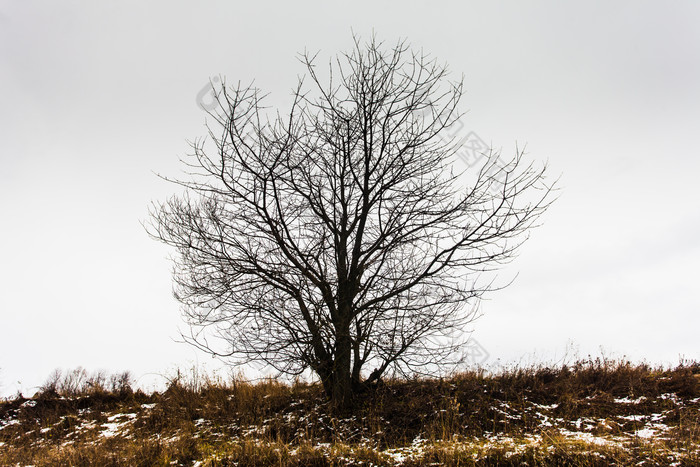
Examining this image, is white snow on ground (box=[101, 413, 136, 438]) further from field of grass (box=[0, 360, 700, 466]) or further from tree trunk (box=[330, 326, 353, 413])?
tree trunk (box=[330, 326, 353, 413])

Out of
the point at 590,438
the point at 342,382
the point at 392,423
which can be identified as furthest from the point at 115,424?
the point at 590,438

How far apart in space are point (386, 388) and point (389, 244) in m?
2.77

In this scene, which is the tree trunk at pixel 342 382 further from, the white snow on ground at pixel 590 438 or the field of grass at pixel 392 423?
the white snow on ground at pixel 590 438

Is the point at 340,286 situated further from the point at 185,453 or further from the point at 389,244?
the point at 185,453

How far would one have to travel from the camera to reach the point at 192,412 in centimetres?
827

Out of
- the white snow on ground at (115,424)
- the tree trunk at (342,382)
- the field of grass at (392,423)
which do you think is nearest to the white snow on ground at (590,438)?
the field of grass at (392,423)

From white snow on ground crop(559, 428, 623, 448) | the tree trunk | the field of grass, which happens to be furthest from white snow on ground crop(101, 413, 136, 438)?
white snow on ground crop(559, 428, 623, 448)

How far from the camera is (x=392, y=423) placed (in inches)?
263

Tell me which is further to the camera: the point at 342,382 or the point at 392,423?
the point at 342,382

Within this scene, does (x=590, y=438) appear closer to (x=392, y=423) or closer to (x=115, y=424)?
(x=392, y=423)

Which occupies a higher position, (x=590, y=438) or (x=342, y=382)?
(x=342, y=382)

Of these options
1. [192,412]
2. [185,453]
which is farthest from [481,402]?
[192,412]

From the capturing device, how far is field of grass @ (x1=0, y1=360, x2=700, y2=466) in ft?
16.9

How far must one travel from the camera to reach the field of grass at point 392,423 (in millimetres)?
5156
